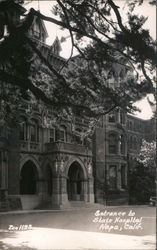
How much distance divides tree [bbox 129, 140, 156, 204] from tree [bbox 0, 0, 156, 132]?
1179 mm

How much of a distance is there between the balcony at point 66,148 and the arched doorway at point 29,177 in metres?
1.86

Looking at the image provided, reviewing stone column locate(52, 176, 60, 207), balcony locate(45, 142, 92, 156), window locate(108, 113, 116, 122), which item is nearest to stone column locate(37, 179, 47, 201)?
stone column locate(52, 176, 60, 207)

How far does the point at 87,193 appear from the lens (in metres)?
32.9

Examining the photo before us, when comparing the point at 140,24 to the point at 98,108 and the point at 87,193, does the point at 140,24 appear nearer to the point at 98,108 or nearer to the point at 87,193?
the point at 98,108

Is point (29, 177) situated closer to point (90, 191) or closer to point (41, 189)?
point (41, 189)

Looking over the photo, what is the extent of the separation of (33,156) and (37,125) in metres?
2.68

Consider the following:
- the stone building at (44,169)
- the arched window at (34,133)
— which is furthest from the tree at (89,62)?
the arched window at (34,133)

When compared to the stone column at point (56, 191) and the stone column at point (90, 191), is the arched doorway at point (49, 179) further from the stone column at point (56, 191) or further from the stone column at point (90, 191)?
the stone column at point (90, 191)

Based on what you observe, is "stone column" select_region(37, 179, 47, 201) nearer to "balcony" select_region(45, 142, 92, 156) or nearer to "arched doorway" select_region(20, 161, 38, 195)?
"arched doorway" select_region(20, 161, 38, 195)

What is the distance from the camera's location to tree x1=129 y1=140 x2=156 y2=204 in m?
9.12

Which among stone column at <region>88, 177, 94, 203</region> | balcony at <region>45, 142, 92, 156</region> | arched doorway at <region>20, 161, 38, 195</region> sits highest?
balcony at <region>45, 142, 92, 156</region>

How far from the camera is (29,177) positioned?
104ft

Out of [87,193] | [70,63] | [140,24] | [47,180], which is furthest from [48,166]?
[140,24]

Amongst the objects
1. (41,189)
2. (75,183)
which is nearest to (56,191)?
(41,189)
